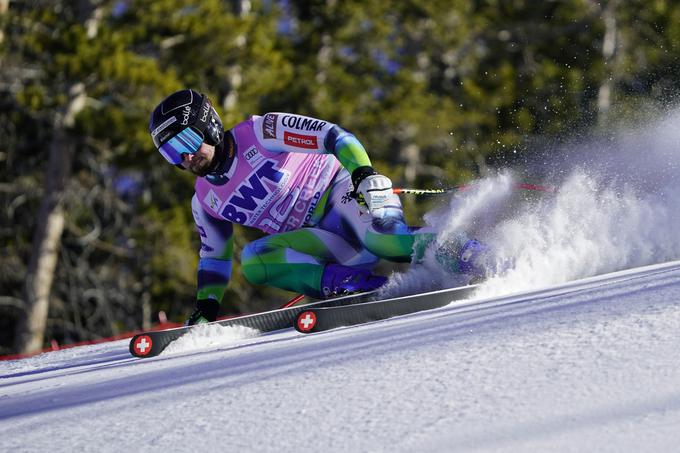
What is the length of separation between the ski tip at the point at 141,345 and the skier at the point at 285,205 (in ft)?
2.89

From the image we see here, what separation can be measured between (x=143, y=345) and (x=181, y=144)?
1.00 m

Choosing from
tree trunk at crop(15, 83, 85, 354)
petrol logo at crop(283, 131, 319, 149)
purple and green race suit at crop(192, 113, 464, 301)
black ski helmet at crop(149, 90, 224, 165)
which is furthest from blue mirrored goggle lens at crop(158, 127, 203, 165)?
tree trunk at crop(15, 83, 85, 354)

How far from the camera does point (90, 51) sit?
14.2m

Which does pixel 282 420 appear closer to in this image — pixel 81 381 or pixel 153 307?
pixel 81 381

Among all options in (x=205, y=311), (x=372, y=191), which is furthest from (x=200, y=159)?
(x=372, y=191)

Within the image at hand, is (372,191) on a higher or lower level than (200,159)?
lower

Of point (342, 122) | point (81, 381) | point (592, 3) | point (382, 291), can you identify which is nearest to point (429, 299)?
point (382, 291)

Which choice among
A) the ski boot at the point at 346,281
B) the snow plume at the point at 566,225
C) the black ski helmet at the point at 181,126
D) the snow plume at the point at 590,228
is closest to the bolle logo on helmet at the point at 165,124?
the black ski helmet at the point at 181,126

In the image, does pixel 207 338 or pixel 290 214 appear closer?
pixel 207 338

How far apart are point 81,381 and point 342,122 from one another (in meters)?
18.4

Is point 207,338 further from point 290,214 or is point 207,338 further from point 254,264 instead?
point 290,214

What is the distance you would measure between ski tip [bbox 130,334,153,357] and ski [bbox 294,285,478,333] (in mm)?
622

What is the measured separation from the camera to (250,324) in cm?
461

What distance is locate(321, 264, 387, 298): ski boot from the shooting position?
4891mm
